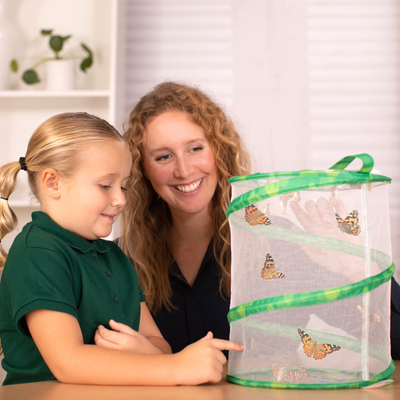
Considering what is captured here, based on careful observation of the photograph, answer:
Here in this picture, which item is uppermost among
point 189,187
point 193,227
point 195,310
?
point 189,187

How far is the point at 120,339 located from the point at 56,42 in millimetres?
1718

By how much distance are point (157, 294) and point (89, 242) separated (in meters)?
0.53

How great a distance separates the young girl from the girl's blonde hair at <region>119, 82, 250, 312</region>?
365mm

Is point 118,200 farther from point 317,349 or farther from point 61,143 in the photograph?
point 317,349

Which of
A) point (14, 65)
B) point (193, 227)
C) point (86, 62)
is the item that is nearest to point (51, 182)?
point (193, 227)

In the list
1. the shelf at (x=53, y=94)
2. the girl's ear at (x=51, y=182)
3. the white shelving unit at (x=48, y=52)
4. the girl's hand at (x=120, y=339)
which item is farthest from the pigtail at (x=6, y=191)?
the white shelving unit at (x=48, y=52)

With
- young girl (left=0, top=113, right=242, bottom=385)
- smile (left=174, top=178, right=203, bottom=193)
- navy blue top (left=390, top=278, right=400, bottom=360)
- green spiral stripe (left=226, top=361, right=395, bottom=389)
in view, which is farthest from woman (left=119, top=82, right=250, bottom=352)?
green spiral stripe (left=226, top=361, right=395, bottom=389)

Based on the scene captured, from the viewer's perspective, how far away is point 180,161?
1.30 meters

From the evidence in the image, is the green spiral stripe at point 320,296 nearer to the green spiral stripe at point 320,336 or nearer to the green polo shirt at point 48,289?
the green spiral stripe at point 320,336

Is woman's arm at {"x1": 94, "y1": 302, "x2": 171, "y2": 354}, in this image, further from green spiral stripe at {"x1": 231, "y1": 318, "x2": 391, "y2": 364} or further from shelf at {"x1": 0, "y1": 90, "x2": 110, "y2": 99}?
shelf at {"x1": 0, "y1": 90, "x2": 110, "y2": 99}

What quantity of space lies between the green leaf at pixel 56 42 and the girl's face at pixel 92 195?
1408mm

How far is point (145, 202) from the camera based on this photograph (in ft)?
4.86

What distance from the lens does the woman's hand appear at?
0.68m

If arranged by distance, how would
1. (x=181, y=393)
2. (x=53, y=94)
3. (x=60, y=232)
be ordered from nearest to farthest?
(x=181, y=393) → (x=60, y=232) → (x=53, y=94)
